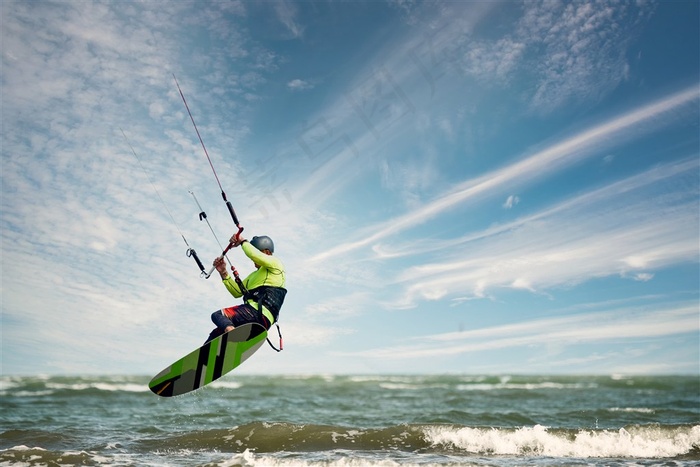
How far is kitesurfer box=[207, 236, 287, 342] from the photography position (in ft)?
30.1

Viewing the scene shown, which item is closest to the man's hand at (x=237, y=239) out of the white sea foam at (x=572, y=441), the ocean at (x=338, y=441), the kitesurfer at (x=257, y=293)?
the kitesurfer at (x=257, y=293)

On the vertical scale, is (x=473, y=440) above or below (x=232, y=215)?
below

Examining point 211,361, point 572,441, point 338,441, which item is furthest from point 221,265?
point 572,441

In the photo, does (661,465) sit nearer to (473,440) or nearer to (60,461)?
(473,440)

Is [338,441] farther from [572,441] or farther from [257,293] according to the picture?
[572,441]

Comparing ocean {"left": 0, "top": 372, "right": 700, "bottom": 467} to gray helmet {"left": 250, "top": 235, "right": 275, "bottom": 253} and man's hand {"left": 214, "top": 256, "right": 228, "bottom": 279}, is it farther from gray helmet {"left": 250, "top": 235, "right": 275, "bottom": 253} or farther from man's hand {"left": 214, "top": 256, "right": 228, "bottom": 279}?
gray helmet {"left": 250, "top": 235, "right": 275, "bottom": 253}

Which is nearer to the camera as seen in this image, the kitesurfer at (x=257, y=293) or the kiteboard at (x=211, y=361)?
the kitesurfer at (x=257, y=293)

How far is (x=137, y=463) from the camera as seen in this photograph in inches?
400

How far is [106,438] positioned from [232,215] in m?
8.29

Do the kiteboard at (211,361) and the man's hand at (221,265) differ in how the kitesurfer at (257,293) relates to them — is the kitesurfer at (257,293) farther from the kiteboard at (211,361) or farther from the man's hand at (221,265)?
the kiteboard at (211,361)

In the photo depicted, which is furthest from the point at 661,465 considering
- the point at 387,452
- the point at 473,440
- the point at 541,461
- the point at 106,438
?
the point at 106,438

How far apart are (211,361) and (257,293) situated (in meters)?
1.86

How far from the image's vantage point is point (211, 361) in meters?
9.88

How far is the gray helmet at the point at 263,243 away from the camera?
30.1ft
